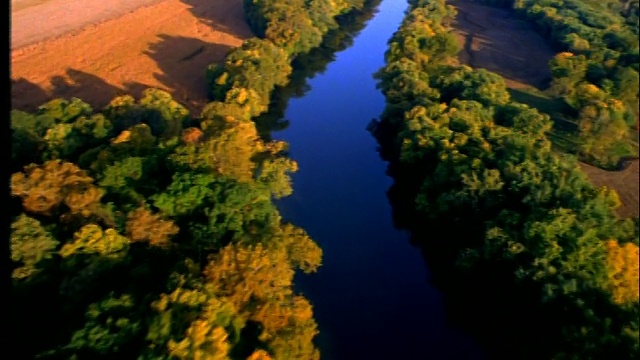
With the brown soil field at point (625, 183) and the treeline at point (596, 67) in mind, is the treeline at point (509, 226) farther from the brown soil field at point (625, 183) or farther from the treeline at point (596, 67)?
the treeline at point (596, 67)

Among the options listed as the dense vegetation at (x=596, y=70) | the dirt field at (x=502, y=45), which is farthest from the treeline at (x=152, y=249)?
the dirt field at (x=502, y=45)

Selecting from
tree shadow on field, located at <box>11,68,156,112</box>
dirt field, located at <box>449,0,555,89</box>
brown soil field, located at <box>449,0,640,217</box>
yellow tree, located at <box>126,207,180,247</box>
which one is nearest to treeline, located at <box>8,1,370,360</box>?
yellow tree, located at <box>126,207,180,247</box>

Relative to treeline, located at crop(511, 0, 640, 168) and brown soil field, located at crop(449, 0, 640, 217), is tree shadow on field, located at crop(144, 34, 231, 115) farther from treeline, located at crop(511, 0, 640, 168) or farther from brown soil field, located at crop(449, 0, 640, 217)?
treeline, located at crop(511, 0, 640, 168)

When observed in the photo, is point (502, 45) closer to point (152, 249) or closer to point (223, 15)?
point (223, 15)

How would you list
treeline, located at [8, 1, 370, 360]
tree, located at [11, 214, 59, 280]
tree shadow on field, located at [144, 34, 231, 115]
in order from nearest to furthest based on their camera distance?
treeline, located at [8, 1, 370, 360] → tree, located at [11, 214, 59, 280] → tree shadow on field, located at [144, 34, 231, 115]

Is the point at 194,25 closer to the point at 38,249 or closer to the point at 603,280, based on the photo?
the point at 38,249

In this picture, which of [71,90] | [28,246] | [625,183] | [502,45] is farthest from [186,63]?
Result: [625,183]

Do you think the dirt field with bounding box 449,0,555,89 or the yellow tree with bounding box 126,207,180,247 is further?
the dirt field with bounding box 449,0,555,89
